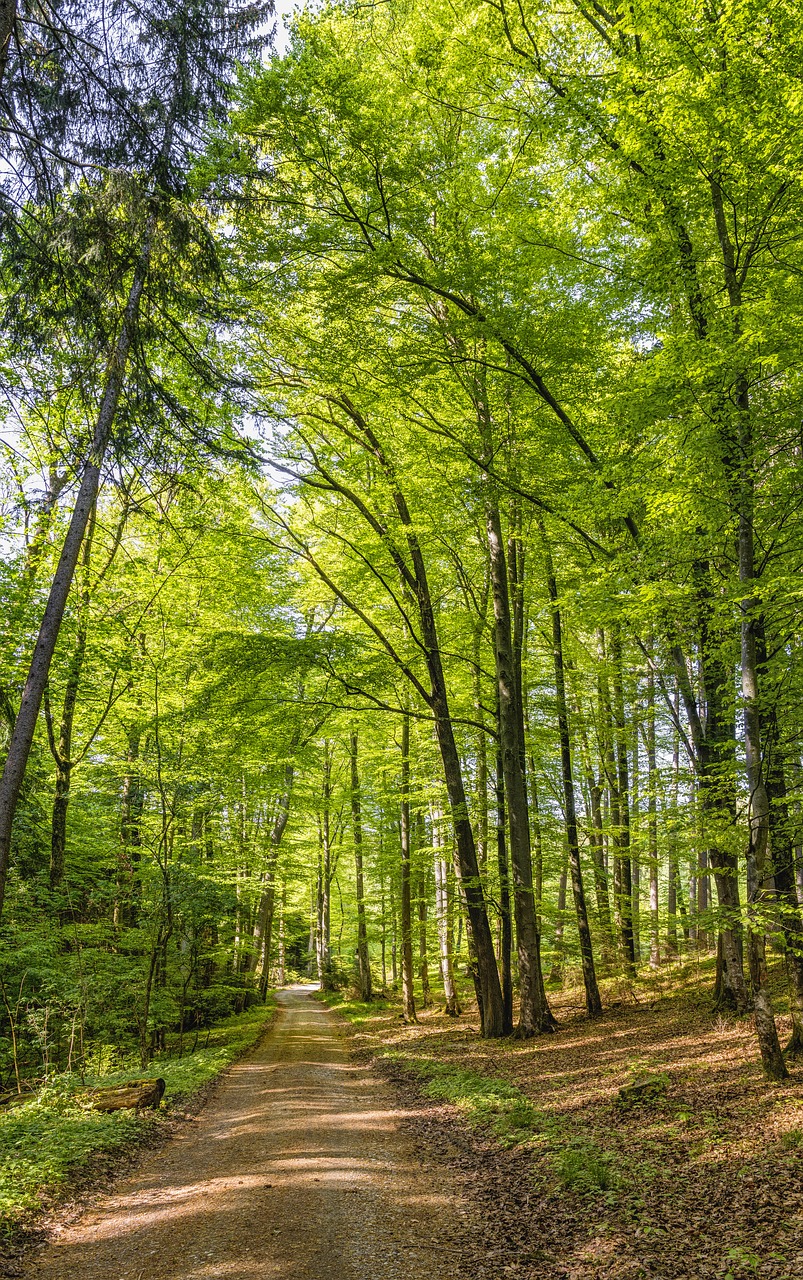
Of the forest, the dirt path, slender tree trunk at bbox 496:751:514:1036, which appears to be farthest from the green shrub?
slender tree trunk at bbox 496:751:514:1036

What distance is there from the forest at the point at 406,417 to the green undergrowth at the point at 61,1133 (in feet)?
3.06

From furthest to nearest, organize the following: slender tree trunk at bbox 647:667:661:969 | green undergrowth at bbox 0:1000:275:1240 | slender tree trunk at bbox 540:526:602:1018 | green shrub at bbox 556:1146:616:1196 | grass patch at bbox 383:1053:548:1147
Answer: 1. slender tree trunk at bbox 540:526:602:1018
2. slender tree trunk at bbox 647:667:661:969
3. grass patch at bbox 383:1053:548:1147
4. green undergrowth at bbox 0:1000:275:1240
5. green shrub at bbox 556:1146:616:1196

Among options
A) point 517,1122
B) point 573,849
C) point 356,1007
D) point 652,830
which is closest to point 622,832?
point 573,849

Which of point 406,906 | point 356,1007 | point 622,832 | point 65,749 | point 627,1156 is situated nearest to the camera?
point 627,1156

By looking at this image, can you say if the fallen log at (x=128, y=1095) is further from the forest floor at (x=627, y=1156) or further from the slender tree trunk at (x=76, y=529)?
the slender tree trunk at (x=76, y=529)

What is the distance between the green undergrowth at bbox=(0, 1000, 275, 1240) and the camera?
5.91 metres

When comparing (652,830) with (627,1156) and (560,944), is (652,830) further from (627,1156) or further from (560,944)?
(627,1156)

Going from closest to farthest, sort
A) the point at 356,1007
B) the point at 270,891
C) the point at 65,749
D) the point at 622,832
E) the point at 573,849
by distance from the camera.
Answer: the point at 65,749, the point at 573,849, the point at 622,832, the point at 356,1007, the point at 270,891

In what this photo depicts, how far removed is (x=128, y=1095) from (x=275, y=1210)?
14.8 feet

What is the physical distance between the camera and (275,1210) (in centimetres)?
552

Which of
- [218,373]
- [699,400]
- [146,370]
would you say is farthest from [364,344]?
[699,400]

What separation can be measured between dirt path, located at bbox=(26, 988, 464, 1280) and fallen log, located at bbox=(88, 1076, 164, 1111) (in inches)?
27.4

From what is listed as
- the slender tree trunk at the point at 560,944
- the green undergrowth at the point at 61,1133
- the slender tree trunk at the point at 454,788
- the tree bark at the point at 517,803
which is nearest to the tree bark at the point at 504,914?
the slender tree trunk at the point at 454,788

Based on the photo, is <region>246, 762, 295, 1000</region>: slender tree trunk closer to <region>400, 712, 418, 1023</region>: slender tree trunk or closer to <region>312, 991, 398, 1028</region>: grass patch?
<region>312, 991, 398, 1028</region>: grass patch
